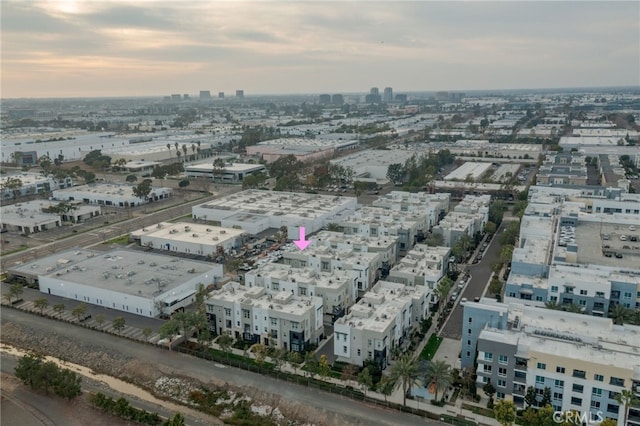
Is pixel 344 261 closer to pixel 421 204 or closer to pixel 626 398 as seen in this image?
pixel 421 204

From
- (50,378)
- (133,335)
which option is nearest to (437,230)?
(133,335)

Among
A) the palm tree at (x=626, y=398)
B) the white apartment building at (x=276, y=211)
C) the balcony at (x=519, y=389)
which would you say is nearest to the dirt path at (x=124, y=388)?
the balcony at (x=519, y=389)

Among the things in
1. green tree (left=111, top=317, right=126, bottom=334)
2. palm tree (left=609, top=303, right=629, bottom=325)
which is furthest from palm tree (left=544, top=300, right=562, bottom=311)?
green tree (left=111, top=317, right=126, bottom=334)

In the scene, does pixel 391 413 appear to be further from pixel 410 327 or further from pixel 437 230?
pixel 437 230

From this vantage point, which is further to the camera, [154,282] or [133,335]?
[154,282]

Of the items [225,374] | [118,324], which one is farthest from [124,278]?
[225,374]
